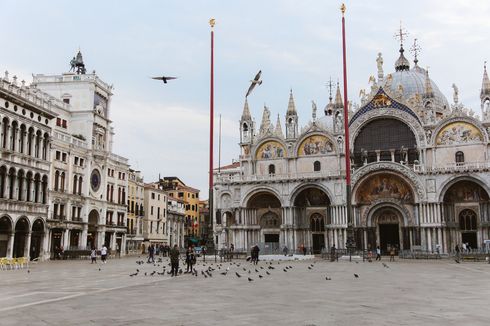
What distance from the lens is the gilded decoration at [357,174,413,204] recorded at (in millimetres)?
54531

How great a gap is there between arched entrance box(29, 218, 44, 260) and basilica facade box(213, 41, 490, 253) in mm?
21157

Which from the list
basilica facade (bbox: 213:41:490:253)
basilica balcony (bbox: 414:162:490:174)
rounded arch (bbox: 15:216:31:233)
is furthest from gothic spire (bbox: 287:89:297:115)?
rounded arch (bbox: 15:216:31:233)

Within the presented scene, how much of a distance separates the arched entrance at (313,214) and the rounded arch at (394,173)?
4.55m

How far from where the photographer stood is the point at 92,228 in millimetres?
58969

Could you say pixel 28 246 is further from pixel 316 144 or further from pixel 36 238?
pixel 316 144

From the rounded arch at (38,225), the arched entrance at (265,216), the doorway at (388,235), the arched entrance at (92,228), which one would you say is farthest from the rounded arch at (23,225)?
the doorway at (388,235)

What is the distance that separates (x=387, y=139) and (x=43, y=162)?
35.4 metres

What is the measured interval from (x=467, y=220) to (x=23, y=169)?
42.4 m

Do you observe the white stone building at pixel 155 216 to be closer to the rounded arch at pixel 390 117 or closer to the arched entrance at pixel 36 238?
the arched entrance at pixel 36 238

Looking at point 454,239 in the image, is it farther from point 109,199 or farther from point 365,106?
point 109,199

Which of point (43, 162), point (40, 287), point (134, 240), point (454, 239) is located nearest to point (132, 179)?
point (134, 240)

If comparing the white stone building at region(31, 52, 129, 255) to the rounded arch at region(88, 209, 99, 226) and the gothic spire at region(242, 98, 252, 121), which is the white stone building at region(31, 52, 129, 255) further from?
the gothic spire at region(242, 98, 252, 121)

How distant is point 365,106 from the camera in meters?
57.4

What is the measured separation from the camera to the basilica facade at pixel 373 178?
51.9m
